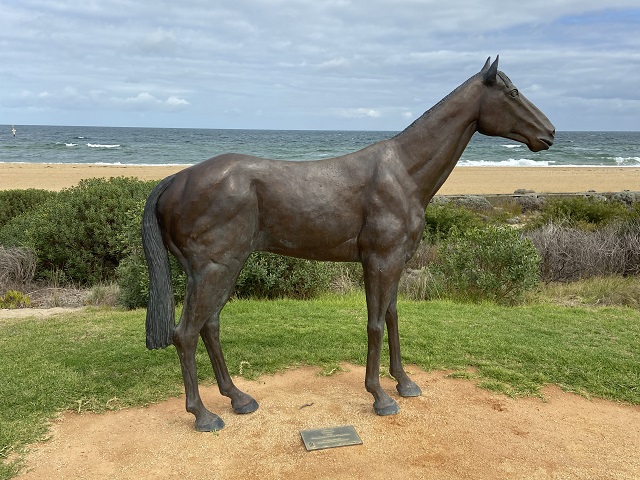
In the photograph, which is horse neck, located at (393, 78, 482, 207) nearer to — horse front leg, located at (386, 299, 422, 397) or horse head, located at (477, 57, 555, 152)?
horse head, located at (477, 57, 555, 152)

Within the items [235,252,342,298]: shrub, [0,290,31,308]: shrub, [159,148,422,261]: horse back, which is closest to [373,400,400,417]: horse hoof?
[159,148,422,261]: horse back

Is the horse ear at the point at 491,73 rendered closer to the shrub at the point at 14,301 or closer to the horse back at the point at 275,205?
the horse back at the point at 275,205

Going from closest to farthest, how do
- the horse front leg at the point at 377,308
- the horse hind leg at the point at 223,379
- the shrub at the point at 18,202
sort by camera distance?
the horse front leg at the point at 377,308, the horse hind leg at the point at 223,379, the shrub at the point at 18,202

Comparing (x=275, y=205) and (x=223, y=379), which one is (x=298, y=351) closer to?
(x=223, y=379)

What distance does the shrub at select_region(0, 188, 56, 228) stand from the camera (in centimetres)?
1294

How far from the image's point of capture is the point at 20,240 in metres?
10.9

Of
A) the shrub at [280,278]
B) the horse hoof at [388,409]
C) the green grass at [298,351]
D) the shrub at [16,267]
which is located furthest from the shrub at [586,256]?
the shrub at [16,267]

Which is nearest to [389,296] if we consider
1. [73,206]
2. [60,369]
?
[60,369]

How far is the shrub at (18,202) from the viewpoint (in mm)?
12938

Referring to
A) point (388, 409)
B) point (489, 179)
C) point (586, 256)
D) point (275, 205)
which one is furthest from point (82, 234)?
point (489, 179)

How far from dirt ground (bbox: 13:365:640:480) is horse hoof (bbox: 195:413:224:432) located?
48mm

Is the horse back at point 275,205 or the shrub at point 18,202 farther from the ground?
the horse back at point 275,205

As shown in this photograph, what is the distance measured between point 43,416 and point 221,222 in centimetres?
233

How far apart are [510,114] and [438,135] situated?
58 centimetres
